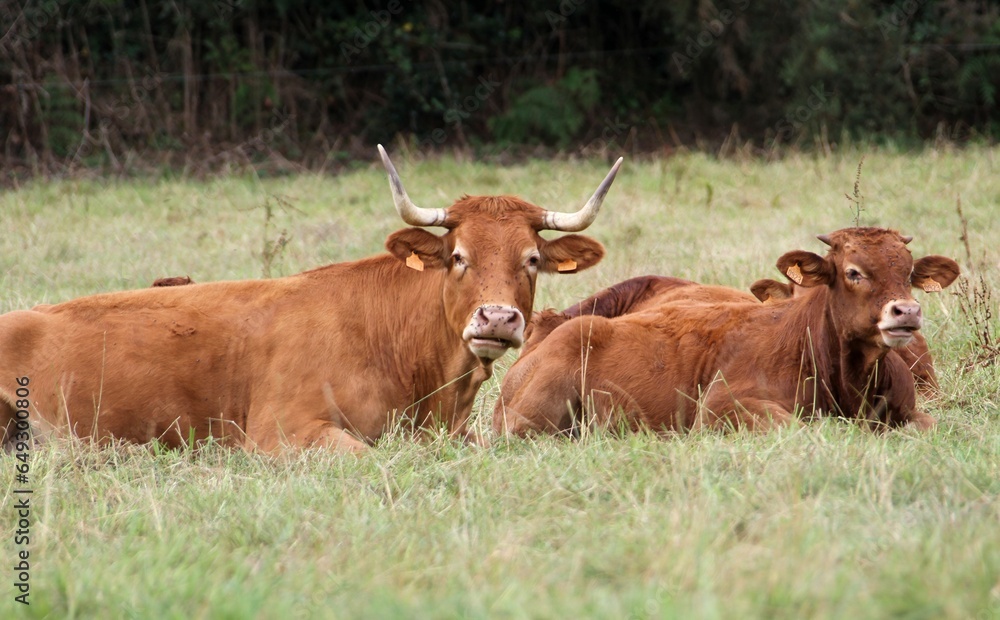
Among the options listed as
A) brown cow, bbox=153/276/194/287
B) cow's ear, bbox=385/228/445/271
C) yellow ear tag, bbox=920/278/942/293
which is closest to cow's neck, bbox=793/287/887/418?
yellow ear tag, bbox=920/278/942/293

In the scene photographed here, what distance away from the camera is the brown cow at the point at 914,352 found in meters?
7.00

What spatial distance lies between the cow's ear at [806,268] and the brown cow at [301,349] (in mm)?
970

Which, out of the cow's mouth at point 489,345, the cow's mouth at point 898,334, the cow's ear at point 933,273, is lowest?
the cow's mouth at point 489,345

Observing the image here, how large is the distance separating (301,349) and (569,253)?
1.46m

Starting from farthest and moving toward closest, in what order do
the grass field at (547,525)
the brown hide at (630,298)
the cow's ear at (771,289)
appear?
the brown hide at (630,298)
the cow's ear at (771,289)
the grass field at (547,525)

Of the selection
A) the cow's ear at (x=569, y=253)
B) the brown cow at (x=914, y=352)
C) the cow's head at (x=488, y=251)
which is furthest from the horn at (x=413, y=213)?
the brown cow at (x=914, y=352)

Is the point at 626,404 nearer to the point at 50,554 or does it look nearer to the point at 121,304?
the point at 121,304

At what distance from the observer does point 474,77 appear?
21562 mm

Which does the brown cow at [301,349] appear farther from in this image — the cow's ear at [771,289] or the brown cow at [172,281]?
the cow's ear at [771,289]

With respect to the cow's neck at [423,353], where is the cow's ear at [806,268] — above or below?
above

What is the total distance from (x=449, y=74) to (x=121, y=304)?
15.1m

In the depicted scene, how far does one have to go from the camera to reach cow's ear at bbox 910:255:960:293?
649 cm

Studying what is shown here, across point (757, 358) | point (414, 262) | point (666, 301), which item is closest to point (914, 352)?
point (757, 358)

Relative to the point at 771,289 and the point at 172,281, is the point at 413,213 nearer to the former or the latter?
the point at 172,281
